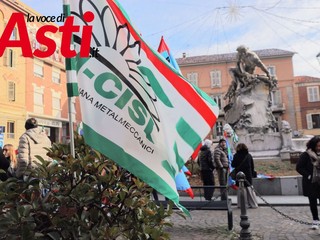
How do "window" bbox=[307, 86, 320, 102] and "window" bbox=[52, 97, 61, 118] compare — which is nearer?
"window" bbox=[52, 97, 61, 118]

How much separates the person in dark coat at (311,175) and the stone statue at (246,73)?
38.6ft

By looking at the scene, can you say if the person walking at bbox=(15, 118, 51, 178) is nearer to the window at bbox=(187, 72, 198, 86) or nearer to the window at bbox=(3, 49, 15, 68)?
the window at bbox=(3, 49, 15, 68)

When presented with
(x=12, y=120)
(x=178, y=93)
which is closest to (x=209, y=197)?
(x=178, y=93)

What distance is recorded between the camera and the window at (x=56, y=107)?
4081 cm

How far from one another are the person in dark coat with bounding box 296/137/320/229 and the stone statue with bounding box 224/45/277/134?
11.0 m

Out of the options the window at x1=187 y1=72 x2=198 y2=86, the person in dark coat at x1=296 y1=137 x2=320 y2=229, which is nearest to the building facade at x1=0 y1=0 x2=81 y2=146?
the window at x1=187 y1=72 x2=198 y2=86

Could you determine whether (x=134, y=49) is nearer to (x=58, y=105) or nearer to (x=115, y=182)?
(x=115, y=182)

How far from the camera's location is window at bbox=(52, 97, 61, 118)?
134 feet

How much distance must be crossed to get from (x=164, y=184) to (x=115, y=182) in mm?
414

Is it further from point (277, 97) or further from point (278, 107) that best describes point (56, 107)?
point (277, 97)

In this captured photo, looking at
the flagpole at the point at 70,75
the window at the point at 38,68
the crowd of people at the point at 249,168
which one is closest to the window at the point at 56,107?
the window at the point at 38,68

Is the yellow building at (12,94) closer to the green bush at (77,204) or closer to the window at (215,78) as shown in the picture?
the green bush at (77,204)

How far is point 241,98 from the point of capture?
1791cm

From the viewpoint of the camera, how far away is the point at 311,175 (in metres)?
6.24
